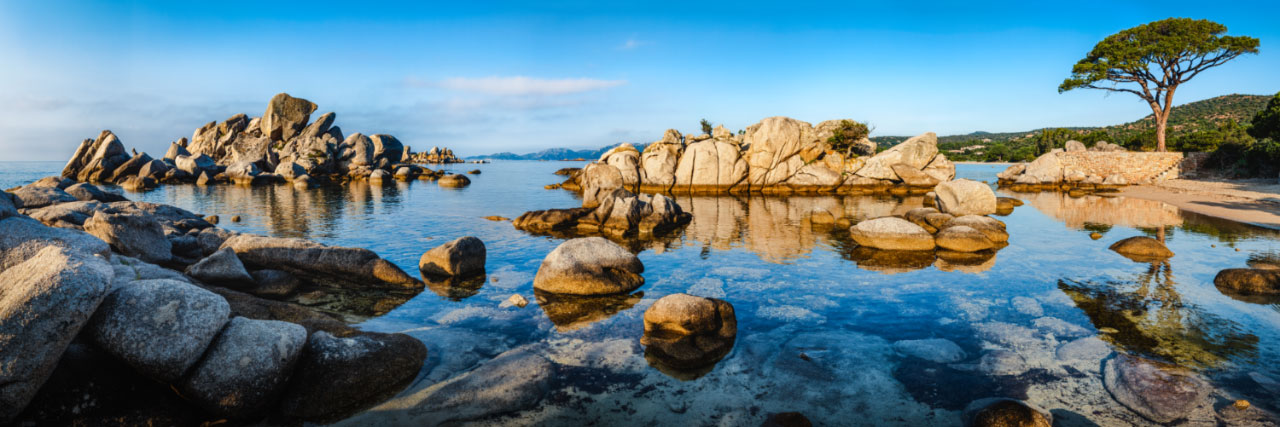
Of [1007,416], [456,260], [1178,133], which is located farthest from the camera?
[1178,133]

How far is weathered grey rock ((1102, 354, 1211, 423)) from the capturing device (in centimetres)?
785

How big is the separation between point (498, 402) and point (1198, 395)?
35.5ft

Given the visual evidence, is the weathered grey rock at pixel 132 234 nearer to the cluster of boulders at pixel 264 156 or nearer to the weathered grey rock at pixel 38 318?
the weathered grey rock at pixel 38 318

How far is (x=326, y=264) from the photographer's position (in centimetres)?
1582

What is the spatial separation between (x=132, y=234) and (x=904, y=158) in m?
56.5

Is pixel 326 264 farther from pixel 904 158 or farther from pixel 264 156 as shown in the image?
pixel 264 156

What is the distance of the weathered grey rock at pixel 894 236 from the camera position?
69.1ft

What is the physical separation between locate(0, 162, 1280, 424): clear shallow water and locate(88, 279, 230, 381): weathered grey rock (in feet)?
8.06

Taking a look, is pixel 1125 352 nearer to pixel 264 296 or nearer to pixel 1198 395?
pixel 1198 395

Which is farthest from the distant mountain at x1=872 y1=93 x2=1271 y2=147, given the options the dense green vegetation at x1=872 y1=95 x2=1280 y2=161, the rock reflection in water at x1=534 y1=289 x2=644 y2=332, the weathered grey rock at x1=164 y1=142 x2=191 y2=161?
the weathered grey rock at x1=164 y1=142 x2=191 y2=161

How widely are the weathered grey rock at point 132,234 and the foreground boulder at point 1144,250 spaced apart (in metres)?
30.8

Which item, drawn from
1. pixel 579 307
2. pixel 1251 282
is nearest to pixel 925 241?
pixel 1251 282

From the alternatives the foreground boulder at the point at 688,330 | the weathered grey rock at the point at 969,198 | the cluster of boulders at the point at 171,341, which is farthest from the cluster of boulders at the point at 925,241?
the cluster of boulders at the point at 171,341

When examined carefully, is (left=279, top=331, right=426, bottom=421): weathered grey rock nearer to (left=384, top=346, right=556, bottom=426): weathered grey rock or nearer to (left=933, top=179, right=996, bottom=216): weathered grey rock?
(left=384, top=346, right=556, bottom=426): weathered grey rock
